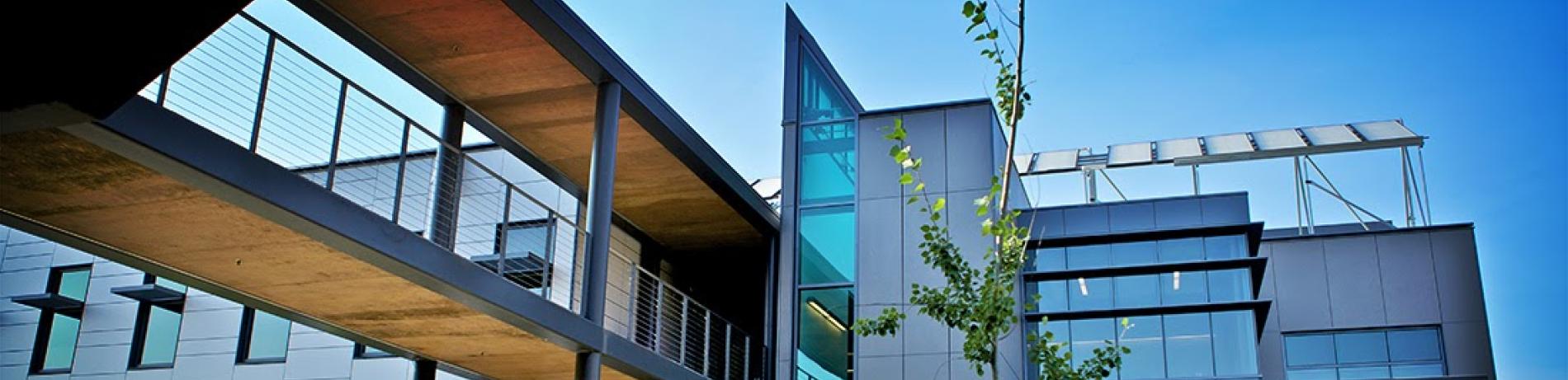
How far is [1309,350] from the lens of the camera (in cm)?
1948

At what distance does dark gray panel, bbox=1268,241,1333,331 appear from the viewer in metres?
19.6

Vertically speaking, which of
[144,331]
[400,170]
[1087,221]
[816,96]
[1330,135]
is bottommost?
[400,170]

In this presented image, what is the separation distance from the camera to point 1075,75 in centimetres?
954

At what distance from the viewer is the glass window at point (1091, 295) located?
17719mm

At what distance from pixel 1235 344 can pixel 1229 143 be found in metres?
5.63

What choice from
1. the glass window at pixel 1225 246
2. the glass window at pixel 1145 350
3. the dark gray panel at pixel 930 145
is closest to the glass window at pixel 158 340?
the dark gray panel at pixel 930 145

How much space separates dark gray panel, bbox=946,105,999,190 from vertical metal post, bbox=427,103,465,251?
583 centimetres

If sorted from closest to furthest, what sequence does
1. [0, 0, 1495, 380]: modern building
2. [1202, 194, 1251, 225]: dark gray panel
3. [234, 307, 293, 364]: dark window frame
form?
[0, 0, 1495, 380]: modern building < [234, 307, 293, 364]: dark window frame < [1202, 194, 1251, 225]: dark gray panel

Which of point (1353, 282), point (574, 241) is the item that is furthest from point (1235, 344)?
point (574, 241)

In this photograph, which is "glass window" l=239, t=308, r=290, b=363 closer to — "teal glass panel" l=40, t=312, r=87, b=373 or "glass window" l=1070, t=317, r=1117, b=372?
"teal glass panel" l=40, t=312, r=87, b=373

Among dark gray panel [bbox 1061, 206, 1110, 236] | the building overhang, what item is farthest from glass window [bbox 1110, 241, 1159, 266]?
the building overhang

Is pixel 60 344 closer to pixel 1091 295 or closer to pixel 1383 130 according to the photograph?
pixel 1091 295

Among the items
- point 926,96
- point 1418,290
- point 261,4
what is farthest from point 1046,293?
point 261,4

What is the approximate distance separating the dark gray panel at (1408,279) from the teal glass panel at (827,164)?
24.6 ft
